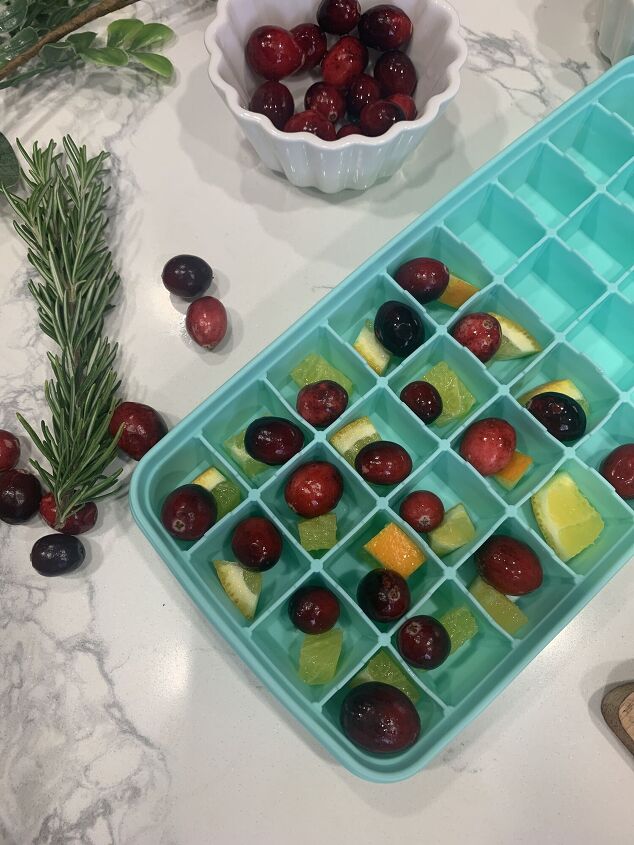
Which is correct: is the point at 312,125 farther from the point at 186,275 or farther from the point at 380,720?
the point at 380,720

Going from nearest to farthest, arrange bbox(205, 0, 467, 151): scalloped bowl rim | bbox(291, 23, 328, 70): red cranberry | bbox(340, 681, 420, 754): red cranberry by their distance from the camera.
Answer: bbox(340, 681, 420, 754): red cranberry → bbox(205, 0, 467, 151): scalloped bowl rim → bbox(291, 23, 328, 70): red cranberry

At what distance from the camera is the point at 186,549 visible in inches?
29.7

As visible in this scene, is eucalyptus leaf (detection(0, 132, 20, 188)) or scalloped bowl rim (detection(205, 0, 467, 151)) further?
eucalyptus leaf (detection(0, 132, 20, 188))

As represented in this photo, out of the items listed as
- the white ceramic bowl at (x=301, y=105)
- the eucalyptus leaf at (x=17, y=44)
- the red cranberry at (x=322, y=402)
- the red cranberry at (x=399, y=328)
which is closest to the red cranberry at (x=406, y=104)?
the white ceramic bowl at (x=301, y=105)

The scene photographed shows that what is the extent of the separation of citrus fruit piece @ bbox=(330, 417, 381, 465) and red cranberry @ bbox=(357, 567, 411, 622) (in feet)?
0.46

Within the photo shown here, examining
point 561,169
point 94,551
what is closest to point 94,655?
point 94,551

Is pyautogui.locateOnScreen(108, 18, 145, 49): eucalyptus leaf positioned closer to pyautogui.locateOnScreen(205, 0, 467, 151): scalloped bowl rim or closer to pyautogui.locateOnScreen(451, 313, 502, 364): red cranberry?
A: pyautogui.locateOnScreen(205, 0, 467, 151): scalloped bowl rim

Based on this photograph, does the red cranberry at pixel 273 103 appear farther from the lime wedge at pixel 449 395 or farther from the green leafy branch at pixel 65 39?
the lime wedge at pixel 449 395

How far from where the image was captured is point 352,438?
0.80 metres

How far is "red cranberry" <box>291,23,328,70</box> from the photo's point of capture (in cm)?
87

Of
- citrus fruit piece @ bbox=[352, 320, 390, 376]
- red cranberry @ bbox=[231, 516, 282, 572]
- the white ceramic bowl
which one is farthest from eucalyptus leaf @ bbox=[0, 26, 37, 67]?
red cranberry @ bbox=[231, 516, 282, 572]

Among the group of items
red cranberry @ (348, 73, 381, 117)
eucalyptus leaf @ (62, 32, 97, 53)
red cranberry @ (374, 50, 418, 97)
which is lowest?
eucalyptus leaf @ (62, 32, 97, 53)

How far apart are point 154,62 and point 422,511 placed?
679 mm

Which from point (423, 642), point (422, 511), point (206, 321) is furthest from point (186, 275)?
point (423, 642)
